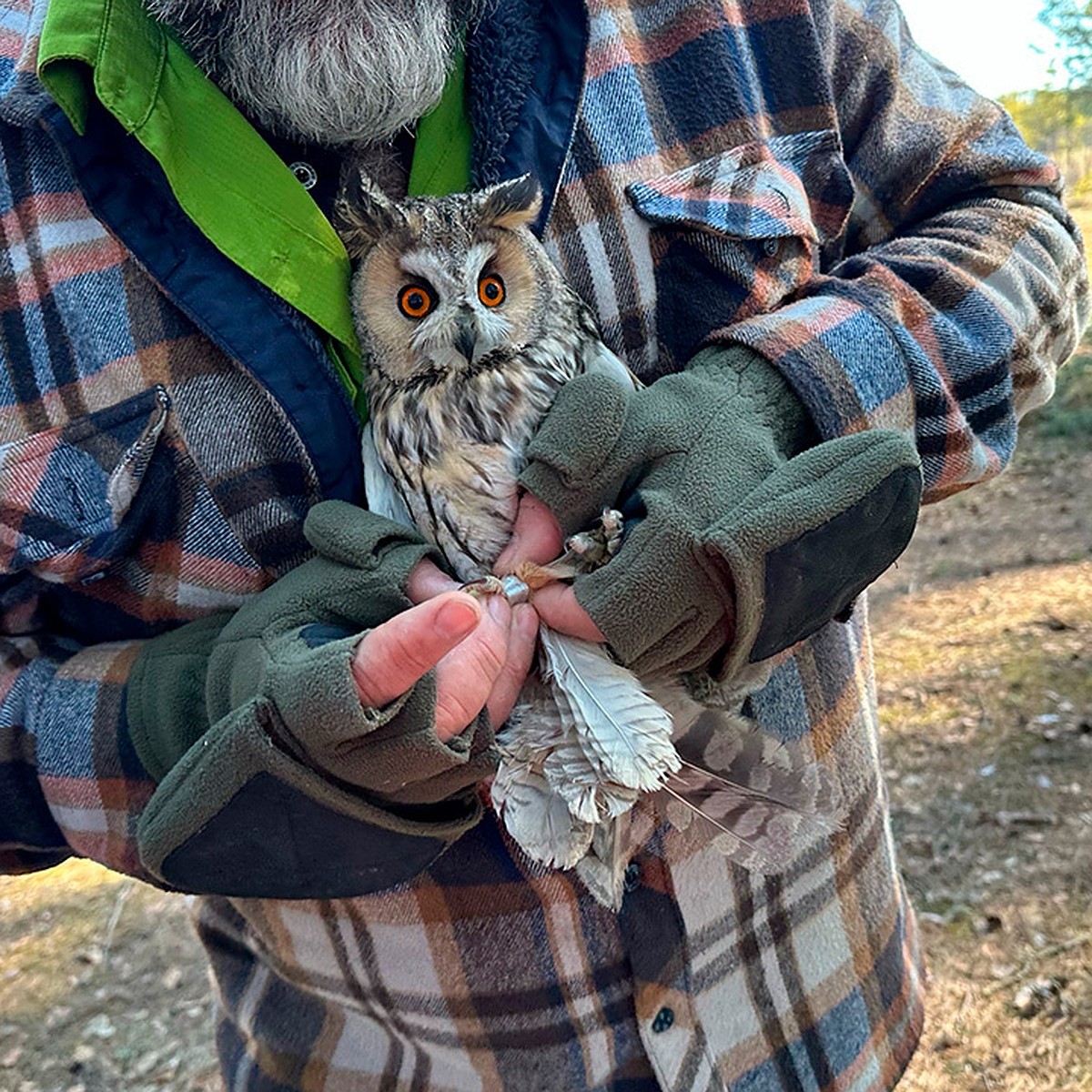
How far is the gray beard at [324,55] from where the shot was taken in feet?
3.34

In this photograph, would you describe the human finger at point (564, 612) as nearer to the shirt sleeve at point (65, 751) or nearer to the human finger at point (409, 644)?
the human finger at point (409, 644)

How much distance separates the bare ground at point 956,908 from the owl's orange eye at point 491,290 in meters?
2.00

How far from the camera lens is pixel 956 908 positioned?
262 cm

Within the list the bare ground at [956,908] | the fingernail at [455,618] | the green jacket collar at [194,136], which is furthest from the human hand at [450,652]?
the bare ground at [956,908]

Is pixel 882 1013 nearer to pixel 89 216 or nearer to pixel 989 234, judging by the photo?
pixel 989 234

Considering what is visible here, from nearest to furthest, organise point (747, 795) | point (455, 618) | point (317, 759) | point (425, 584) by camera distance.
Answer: point (455, 618)
point (317, 759)
point (425, 584)
point (747, 795)

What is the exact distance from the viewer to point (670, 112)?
3.88ft

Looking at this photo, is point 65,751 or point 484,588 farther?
point 65,751

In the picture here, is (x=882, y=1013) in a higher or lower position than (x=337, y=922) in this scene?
lower

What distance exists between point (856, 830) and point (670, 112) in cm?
93

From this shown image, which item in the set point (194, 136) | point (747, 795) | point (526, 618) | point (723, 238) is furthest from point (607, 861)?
point (194, 136)

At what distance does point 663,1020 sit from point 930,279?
93cm

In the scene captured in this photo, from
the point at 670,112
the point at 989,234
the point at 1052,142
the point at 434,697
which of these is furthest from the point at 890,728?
the point at 1052,142

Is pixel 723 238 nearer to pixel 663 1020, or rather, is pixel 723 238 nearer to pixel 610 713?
pixel 610 713
